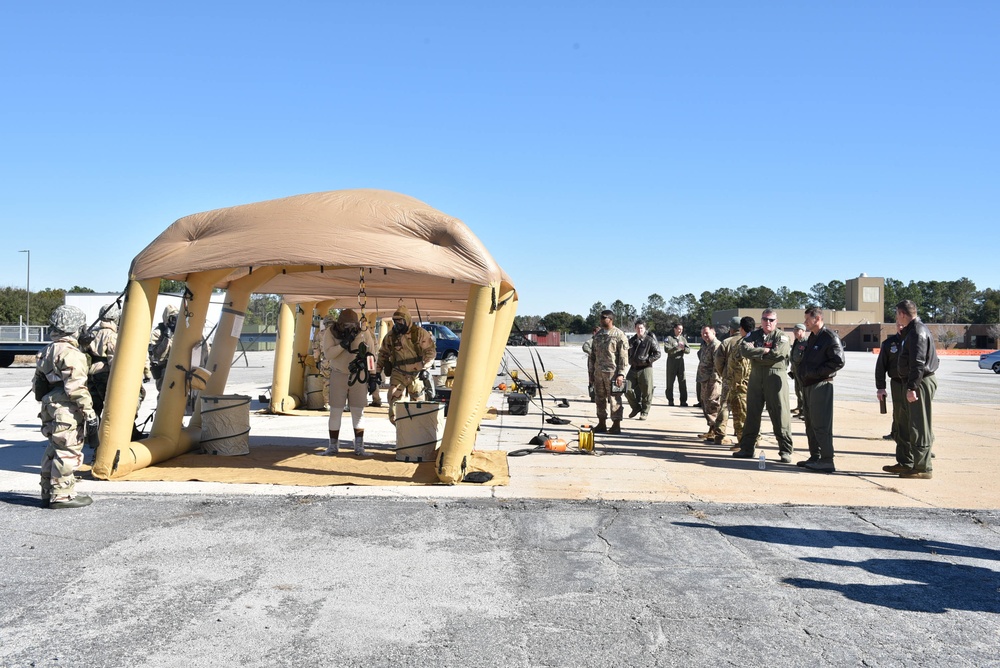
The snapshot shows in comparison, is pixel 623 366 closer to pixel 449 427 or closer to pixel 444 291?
pixel 444 291

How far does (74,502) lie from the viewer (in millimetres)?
6684

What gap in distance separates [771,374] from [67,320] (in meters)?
7.63

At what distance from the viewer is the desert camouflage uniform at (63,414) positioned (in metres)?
6.54

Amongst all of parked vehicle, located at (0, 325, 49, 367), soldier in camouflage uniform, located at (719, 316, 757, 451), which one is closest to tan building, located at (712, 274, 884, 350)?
parked vehicle, located at (0, 325, 49, 367)

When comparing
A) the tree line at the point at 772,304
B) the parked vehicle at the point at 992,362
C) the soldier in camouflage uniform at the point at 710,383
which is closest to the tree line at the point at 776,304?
the tree line at the point at 772,304

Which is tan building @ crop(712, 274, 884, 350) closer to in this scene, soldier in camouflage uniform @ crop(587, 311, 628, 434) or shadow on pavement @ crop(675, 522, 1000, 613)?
soldier in camouflage uniform @ crop(587, 311, 628, 434)

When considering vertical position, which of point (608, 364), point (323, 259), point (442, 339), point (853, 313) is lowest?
point (608, 364)

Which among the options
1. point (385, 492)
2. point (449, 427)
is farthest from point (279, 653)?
point (449, 427)

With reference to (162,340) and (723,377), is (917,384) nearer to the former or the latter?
(723,377)

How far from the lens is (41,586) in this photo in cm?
464

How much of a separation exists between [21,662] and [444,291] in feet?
30.2

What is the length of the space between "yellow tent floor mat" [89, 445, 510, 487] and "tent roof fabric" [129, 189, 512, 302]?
2.05m

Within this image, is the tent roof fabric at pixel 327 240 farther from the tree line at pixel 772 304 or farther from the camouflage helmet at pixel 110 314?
the tree line at pixel 772 304

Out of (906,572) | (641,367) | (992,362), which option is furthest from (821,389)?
(992,362)
